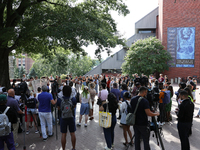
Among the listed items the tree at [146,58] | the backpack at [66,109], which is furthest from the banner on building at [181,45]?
the backpack at [66,109]

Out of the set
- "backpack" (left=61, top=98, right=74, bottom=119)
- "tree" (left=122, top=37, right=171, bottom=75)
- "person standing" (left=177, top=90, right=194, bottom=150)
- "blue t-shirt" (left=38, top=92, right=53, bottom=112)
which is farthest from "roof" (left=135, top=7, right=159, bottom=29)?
"backpack" (left=61, top=98, right=74, bottom=119)

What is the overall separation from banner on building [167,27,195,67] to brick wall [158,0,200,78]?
2.28 feet

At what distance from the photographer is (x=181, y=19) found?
104 feet

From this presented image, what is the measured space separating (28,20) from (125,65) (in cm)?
2130

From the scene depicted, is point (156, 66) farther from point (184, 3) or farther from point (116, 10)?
point (116, 10)

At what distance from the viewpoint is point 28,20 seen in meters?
10.4

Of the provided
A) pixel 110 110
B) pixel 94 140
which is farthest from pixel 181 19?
pixel 110 110

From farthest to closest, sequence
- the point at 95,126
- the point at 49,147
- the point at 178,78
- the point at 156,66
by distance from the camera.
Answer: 1. the point at 178,78
2. the point at 156,66
3. the point at 95,126
4. the point at 49,147

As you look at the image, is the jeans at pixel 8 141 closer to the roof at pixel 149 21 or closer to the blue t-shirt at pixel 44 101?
the blue t-shirt at pixel 44 101

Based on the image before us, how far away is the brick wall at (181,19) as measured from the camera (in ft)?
103

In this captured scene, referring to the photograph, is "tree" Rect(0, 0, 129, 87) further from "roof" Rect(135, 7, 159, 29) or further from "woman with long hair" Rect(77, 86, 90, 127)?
"roof" Rect(135, 7, 159, 29)

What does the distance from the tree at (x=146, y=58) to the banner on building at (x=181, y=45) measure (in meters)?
3.24

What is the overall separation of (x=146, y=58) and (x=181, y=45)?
805cm

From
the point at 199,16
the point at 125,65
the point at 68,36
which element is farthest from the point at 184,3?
the point at 68,36
